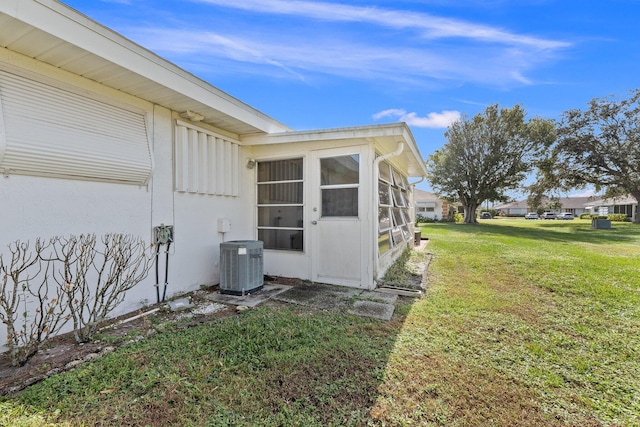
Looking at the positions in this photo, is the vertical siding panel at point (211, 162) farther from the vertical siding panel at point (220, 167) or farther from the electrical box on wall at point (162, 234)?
the electrical box on wall at point (162, 234)

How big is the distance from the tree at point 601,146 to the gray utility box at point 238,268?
29.3 m

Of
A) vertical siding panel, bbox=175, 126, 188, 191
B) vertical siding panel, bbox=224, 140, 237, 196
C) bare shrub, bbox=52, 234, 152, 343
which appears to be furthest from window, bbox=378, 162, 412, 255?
bare shrub, bbox=52, 234, 152, 343

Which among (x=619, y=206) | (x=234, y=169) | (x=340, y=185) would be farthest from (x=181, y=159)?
(x=619, y=206)

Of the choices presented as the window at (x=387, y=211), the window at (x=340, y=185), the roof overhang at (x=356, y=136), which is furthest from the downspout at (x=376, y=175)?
the window at (x=387, y=211)

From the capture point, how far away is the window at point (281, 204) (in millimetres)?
5789

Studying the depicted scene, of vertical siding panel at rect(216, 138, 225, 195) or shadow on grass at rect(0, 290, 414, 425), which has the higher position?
vertical siding panel at rect(216, 138, 225, 195)

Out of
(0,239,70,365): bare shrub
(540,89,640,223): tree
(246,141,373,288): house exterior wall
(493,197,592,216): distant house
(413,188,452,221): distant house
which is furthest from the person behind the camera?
(493,197,592,216): distant house

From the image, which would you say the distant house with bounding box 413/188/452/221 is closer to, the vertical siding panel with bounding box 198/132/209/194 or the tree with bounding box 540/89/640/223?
the tree with bounding box 540/89/640/223

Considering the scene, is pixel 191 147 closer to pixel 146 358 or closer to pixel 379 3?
pixel 146 358

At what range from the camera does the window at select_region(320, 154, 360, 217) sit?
5.34 m

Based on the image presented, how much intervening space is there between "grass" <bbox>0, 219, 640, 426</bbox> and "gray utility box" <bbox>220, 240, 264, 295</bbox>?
90 cm

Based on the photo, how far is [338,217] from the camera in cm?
545

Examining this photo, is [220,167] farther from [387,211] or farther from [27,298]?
[387,211]

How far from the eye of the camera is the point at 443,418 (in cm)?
200
